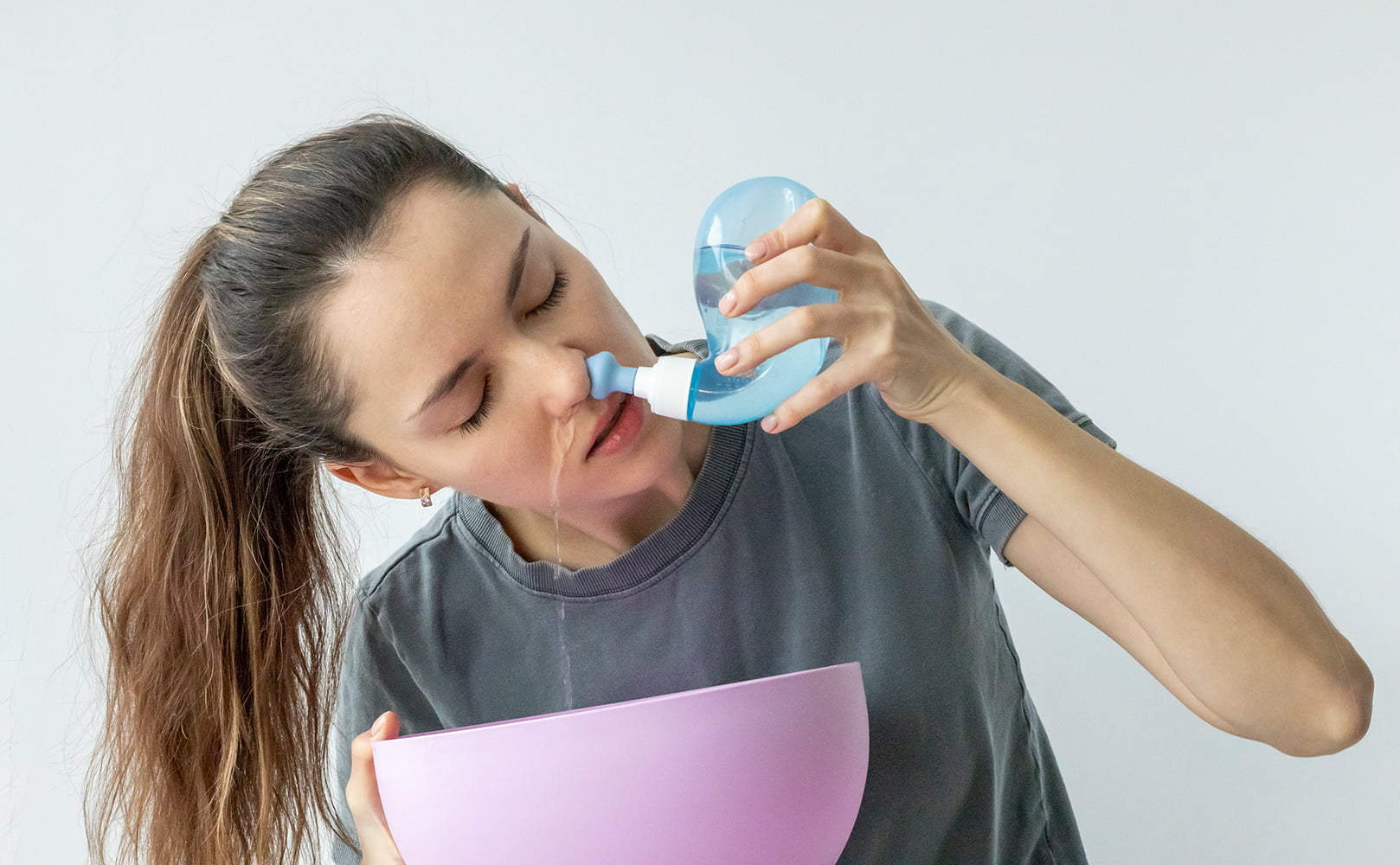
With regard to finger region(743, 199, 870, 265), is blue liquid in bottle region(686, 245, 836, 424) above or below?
below

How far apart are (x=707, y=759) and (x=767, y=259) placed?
0.30m

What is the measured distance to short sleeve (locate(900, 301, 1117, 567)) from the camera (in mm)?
919

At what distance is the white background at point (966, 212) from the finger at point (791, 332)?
32.4 inches

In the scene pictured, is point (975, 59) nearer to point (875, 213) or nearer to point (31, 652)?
point (875, 213)

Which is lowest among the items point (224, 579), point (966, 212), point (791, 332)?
point (224, 579)

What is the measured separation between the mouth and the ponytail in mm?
295

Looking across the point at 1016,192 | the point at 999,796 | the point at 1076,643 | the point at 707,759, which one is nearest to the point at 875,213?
the point at 1016,192

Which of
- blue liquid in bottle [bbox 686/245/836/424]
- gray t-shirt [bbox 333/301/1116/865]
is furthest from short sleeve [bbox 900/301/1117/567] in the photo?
blue liquid in bottle [bbox 686/245/836/424]

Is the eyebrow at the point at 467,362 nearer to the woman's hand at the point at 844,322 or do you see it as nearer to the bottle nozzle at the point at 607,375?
the bottle nozzle at the point at 607,375

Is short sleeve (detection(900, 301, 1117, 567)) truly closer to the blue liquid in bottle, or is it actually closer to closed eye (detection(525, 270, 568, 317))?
the blue liquid in bottle

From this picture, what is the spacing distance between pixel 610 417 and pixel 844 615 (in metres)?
0.27

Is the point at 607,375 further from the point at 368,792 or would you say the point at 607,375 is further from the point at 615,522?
the point at 368,792

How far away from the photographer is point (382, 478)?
3.34 feet

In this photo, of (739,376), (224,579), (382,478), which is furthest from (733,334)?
(224,579)
